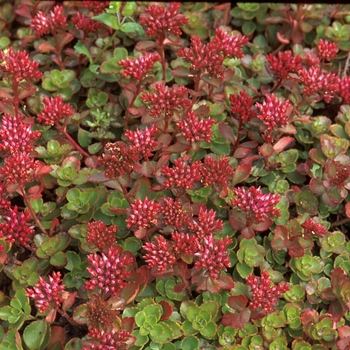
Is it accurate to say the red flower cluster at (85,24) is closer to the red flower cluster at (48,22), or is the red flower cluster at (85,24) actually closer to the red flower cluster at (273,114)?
the red flower cluster at (48,22)

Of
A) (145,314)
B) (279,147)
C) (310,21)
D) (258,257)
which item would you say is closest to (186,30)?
(310,21)

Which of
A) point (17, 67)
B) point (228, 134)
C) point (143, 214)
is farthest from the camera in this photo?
point (228, 134)

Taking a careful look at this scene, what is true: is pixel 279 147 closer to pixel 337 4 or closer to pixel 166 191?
pixel 166 191

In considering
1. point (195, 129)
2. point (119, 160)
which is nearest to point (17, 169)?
point (119, 160)

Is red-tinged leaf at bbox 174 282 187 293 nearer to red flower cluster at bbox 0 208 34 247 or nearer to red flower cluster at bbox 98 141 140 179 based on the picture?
red flower cluster at bbox 98 141 140 179

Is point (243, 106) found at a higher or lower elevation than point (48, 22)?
lower

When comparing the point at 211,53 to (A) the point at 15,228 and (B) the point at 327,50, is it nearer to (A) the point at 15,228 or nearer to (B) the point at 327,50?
(B) the point at 327,50

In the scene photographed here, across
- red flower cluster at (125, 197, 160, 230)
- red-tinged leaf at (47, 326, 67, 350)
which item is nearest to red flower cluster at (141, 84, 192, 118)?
→ red flower cluster at (125, 197, 160, 230)
